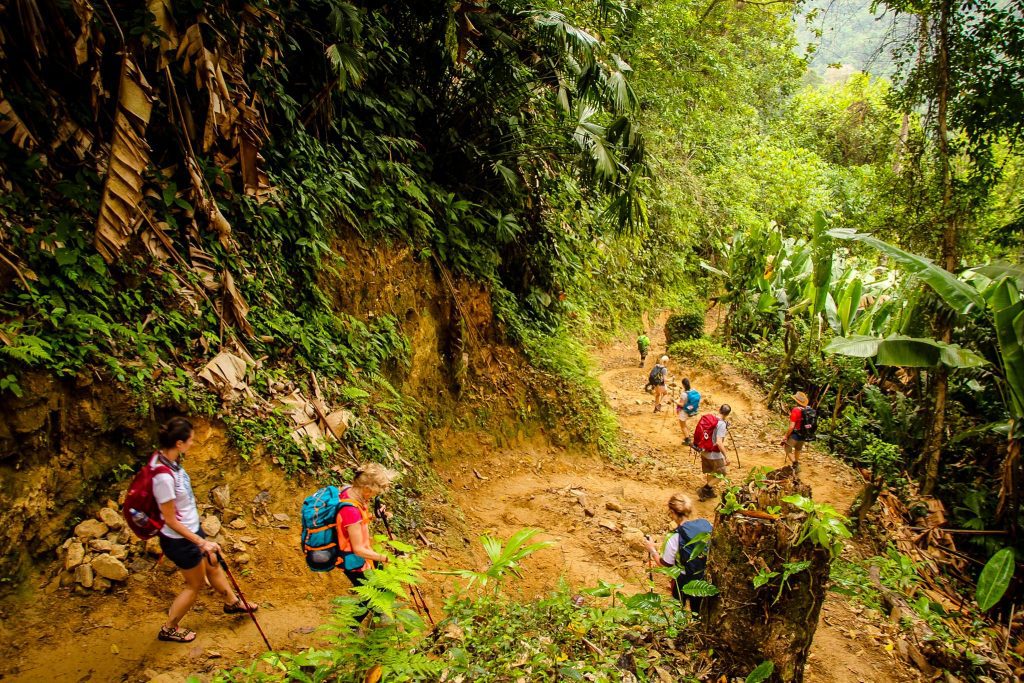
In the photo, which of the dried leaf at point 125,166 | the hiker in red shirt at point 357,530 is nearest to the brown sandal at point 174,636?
the hiker in red shirt at point 357,530

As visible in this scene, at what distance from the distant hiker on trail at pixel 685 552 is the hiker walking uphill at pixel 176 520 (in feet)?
10.4

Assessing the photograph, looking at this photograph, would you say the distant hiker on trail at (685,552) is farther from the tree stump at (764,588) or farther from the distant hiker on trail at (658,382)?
the distant hiker on trail at (658,382)

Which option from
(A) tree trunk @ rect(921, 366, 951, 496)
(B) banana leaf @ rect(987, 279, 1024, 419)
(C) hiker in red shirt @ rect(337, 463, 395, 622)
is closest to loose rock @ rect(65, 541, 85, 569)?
(C) hiker in red shirt @ rect(337, 463, 395, 622)

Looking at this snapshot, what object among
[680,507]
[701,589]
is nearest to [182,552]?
[701,589]

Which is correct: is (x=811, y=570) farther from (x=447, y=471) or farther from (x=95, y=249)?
(x=95, y=249)

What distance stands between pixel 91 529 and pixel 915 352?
906cm

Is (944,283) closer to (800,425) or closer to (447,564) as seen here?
(800,425)

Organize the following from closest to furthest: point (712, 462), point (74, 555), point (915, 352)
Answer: point (74, 555), point (915, 352), point (712, 462)

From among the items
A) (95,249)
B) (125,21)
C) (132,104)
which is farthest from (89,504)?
(125,21)

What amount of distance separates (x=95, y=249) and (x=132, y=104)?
121 centimetres

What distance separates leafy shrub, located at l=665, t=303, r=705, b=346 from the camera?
18.4 metres

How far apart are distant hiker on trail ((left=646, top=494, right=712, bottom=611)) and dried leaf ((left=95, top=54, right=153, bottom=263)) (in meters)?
5.01

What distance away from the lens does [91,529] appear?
371 cm

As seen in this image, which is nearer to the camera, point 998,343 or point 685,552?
point 685,552
